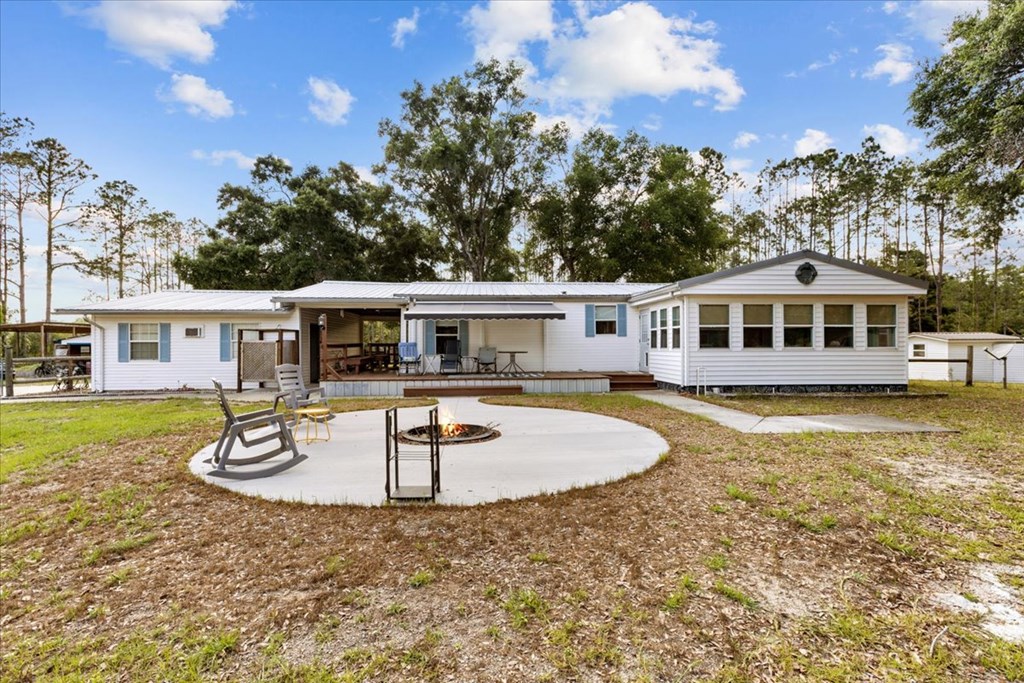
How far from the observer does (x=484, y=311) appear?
1307cm

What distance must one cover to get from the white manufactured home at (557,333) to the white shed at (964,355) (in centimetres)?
833

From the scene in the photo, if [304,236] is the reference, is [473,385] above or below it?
below

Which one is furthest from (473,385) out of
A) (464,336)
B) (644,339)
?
(644,339)

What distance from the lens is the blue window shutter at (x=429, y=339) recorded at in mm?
14234

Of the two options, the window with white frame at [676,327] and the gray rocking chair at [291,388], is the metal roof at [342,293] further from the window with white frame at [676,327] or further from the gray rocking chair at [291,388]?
the window with white frame at [676,327]

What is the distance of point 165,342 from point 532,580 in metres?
15.1

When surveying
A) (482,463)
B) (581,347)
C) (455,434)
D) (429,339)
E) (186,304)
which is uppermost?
(186,304)

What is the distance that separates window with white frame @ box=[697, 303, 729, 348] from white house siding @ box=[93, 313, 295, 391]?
12351mm

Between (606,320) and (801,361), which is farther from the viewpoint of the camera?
(606,320)

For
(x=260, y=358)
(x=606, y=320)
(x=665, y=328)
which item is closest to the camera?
(x=665, y=328)

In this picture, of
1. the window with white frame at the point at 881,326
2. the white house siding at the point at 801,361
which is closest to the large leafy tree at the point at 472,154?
the white house siding at the point at 801,361

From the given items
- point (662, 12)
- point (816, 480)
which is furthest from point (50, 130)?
point (816, 480)

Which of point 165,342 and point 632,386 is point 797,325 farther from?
point 165,342

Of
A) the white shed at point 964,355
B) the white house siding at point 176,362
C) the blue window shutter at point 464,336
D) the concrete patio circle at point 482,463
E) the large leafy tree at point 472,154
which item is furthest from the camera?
the large leafy tree at point 472,154
